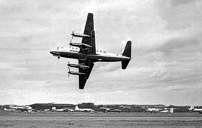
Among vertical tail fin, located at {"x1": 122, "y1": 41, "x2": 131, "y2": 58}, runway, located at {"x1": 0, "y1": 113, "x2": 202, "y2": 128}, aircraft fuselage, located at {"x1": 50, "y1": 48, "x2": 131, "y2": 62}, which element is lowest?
runway, located at {"x1": 0, "y1": 113, "x2": 202, "y2": 128}

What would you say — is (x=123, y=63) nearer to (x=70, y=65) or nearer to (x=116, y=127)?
(x=70, y=65)

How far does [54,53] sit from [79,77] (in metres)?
16.1

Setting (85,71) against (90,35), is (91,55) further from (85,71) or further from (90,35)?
(85,71)

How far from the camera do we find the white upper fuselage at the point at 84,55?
236 ft

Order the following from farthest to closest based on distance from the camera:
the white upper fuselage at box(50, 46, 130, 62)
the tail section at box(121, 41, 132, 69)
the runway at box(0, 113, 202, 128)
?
the runway at box(0, 113, 202, 128)
the tail section at box(121, 41, 132, 69)
the white upper fuselage at box(50, 46, 130, 62)

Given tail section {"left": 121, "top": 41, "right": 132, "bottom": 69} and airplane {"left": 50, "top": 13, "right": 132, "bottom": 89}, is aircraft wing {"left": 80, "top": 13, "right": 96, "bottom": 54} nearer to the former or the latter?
airplane {"left": 50, "top": 13, "right": 132, "bottom": 89}

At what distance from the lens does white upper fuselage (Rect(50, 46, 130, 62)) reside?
7181 cm

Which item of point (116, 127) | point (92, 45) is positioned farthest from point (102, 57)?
point (116, 127)

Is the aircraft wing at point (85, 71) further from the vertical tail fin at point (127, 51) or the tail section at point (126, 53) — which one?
the vertical tail fin at point (127, 51)

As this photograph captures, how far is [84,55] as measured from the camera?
73875mm

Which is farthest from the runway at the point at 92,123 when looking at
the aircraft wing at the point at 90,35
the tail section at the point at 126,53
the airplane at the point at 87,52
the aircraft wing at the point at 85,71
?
the aircraft wing at the point at 90,35

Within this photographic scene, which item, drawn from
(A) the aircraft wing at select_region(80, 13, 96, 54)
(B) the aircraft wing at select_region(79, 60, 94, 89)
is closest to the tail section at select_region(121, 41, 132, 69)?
(B) the aircraft wing at select_region(79, 60, 94, 89)

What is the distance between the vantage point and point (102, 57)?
74875 mm

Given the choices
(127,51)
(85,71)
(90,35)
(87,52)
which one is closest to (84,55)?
(87,52)
